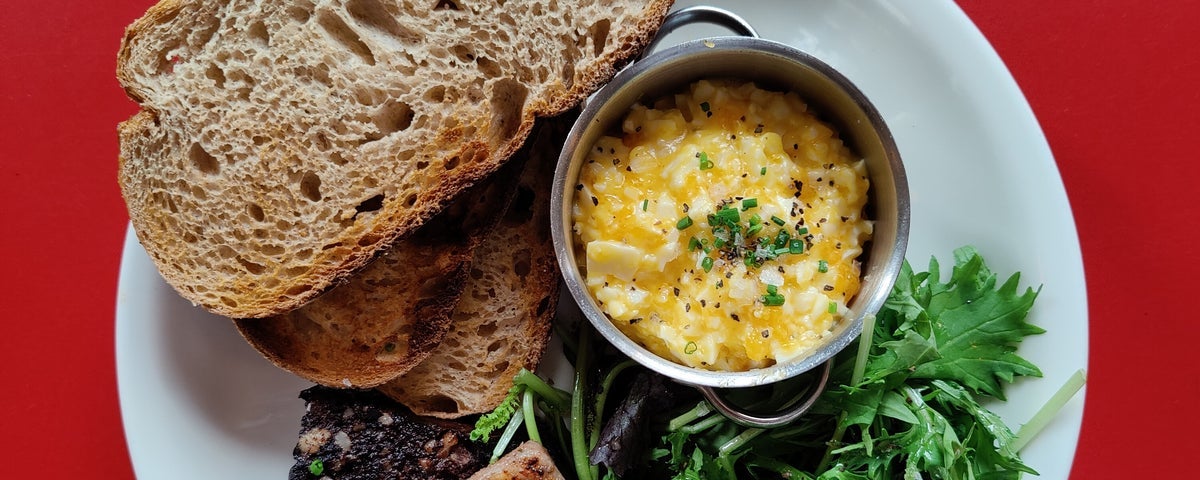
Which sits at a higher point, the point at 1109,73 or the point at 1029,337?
the point at 1109,73

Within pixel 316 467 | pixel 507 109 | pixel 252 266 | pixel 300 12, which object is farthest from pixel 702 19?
pixel 316 467

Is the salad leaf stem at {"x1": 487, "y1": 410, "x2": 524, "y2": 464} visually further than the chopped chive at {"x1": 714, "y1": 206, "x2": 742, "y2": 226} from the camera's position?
Yes

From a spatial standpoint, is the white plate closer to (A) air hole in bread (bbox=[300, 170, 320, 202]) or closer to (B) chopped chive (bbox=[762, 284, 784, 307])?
(A) air hole in bread (bbox=[300, 170, 320, 202])

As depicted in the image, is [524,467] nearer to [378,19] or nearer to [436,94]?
[436,94]

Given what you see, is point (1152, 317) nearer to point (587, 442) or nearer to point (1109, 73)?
point (1109, 73)

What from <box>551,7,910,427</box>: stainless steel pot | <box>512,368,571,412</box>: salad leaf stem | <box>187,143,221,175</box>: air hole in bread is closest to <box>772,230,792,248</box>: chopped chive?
<box>551,7,910,427</box>: stainless steel pot

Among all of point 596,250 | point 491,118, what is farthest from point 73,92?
point 596,250
